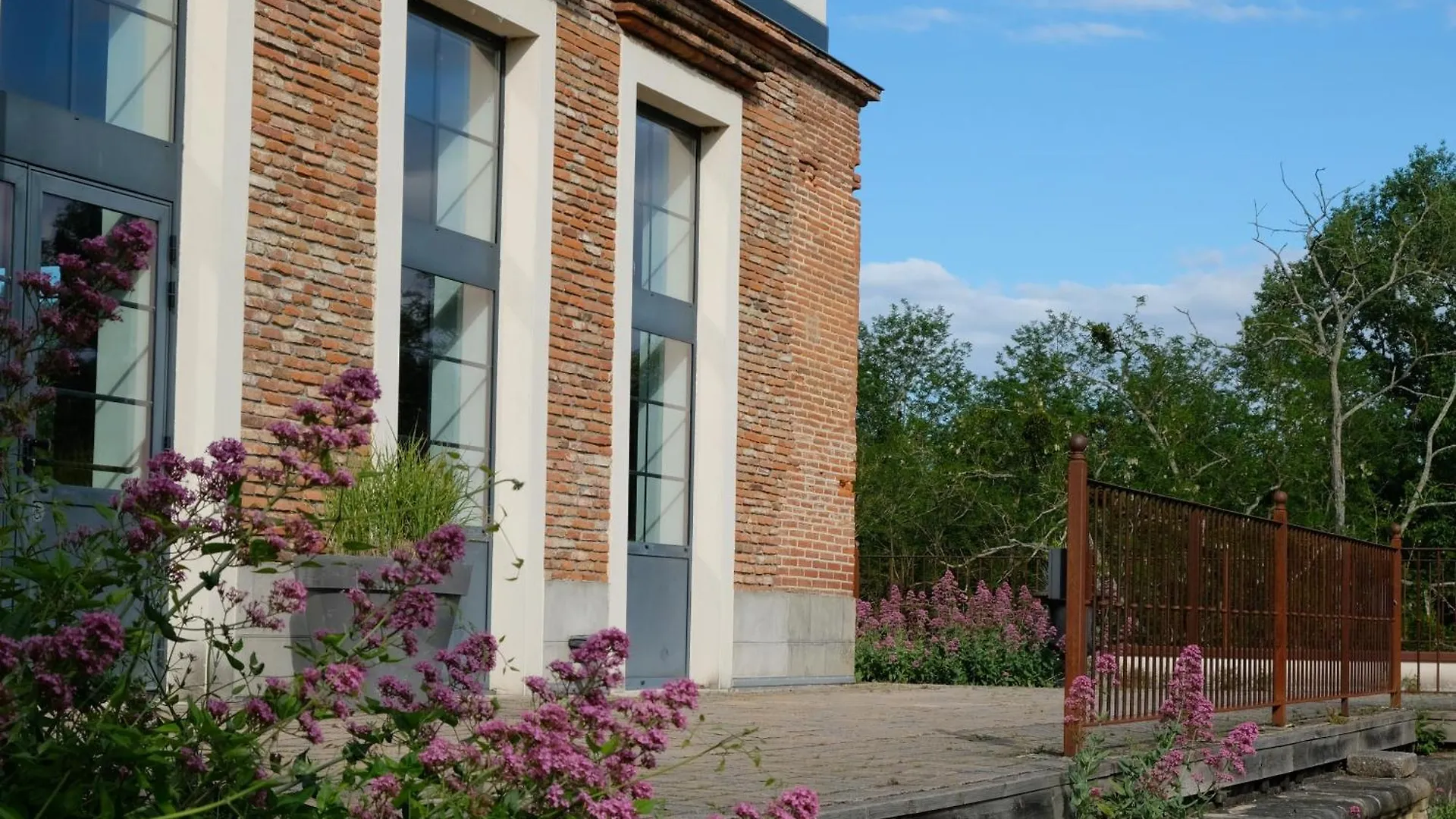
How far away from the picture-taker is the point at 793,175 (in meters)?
13.9

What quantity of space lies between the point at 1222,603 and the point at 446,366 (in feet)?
16.0

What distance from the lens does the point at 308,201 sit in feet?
30.2

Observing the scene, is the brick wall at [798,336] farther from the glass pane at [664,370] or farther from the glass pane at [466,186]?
the glass pane at [466,186]

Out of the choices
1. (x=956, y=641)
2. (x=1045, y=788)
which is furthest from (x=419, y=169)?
(x=956, y=641)

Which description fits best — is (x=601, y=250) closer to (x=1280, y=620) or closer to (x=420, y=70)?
(x=420, y=70)

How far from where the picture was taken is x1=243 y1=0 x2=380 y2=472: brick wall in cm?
888

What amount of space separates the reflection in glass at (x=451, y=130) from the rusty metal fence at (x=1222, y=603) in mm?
5066

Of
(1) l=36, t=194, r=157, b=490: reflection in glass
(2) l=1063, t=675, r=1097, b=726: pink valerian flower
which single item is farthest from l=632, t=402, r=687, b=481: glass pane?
(2) l=1063, t=675, r=1097, b=726: pink valerian flower

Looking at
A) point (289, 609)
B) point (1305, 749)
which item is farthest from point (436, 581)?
point (1305, 749)

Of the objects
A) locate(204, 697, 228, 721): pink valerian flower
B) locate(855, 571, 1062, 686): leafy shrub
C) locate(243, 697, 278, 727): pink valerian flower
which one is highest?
locate(243, 697, 278, 727): pink valerian flower

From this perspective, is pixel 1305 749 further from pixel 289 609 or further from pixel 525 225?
pixel 289 609

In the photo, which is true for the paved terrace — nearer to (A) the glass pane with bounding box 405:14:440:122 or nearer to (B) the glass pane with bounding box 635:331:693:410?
(B) the glass pane with bounding box 635:331:693:410

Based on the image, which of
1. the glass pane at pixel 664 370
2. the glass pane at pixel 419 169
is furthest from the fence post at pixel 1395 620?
the glass pane at pixel 419 169

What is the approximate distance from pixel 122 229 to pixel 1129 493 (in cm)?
504
